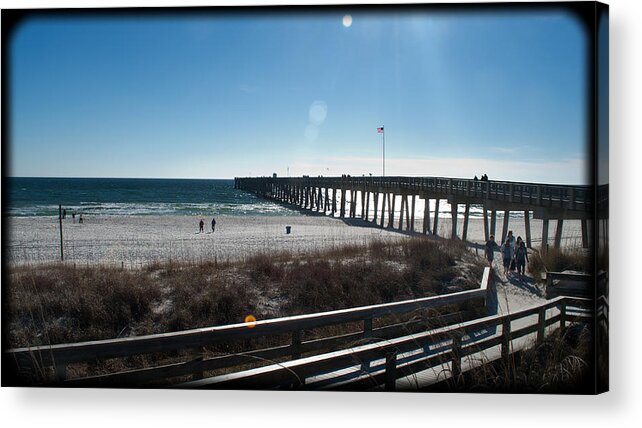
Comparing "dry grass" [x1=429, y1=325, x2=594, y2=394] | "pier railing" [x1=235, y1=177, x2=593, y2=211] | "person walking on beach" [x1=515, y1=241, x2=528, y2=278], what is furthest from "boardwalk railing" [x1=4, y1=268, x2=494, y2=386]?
"pier railing" [x1=235, y1=177, x2=593, y2=211]

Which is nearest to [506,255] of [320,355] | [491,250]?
[491,250]

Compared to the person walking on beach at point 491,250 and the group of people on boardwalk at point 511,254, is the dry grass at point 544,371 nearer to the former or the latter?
the group of people on boardwalk at point 511,254

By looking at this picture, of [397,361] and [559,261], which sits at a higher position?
[559,261]

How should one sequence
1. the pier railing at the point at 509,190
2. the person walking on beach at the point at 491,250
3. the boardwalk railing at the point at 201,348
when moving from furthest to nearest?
the person walking on beach at the point at 491,250, the pier railing at the point at 509,190, the boardwalk railing at the point at 201,348

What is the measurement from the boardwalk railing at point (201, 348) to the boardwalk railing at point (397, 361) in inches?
7.6

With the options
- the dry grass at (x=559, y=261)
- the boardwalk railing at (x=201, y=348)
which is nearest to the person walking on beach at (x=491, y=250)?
the dry grass at (x=559, y=261)

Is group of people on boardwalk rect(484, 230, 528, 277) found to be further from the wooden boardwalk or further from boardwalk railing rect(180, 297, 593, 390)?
boardwalk railing rect(180, 297, 593, 390)

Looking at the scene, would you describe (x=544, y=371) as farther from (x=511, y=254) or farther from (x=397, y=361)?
(x=511, y=254)

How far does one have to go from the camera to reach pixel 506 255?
5.49m

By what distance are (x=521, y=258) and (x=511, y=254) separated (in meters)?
0.35

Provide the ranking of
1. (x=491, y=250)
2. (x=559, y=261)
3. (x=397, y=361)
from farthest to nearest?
(x=491, y=250), (x=559, y=261), (x=397, y=361)

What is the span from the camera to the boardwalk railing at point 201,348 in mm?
3512

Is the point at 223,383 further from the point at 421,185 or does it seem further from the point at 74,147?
the point at 421,185

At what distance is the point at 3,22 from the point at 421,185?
1089 centimetres
